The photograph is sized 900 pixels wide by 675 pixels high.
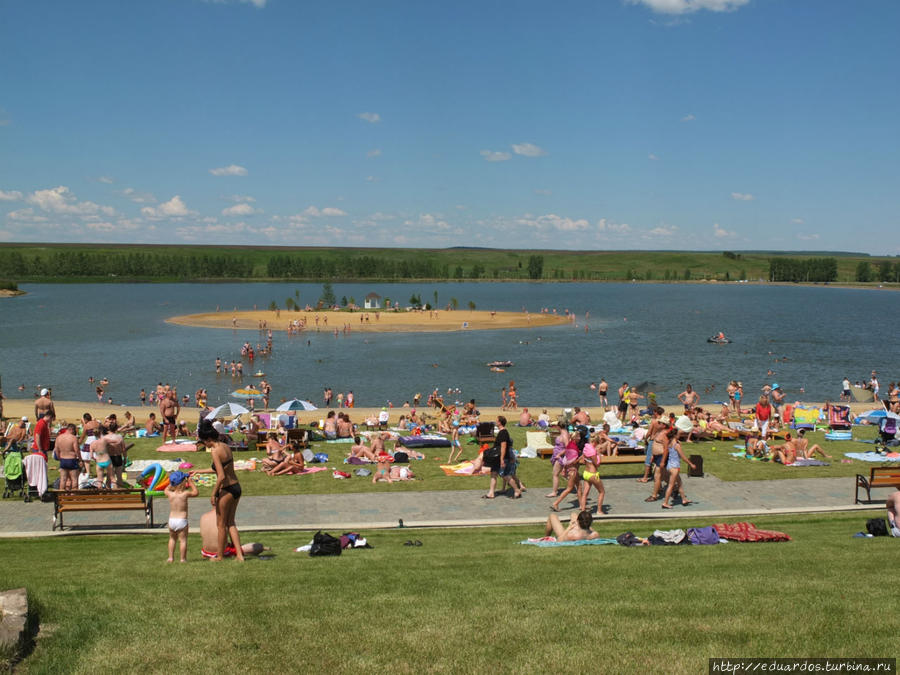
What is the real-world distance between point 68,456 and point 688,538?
11.4 metres

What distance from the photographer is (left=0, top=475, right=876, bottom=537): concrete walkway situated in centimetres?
1285

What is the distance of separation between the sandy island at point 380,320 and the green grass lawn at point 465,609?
69108 millimetres

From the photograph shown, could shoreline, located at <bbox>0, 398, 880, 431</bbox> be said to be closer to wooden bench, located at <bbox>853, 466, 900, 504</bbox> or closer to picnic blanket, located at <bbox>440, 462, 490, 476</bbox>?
picnic blanket, located at <bbox>440, 462, 490, 476</bbox>

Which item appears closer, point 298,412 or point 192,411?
point 192,411

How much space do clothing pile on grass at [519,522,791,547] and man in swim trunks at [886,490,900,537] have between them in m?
1.50

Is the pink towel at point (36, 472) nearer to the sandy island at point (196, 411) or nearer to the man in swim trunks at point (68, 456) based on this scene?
the man in swim trunks at point (68, 456)

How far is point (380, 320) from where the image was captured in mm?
88562

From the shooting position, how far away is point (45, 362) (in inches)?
2135

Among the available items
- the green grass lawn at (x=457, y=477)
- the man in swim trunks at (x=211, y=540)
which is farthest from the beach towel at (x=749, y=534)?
the man in swim trunks at (x=211, y=540)

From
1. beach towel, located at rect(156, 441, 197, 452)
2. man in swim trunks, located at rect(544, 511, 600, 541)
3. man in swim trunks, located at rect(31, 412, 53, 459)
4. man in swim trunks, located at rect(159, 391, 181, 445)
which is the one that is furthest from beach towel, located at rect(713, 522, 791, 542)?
man in swim trunks, located at rect(159, 391, 181, 445)

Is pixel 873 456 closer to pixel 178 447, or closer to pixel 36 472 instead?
pixel 178 447

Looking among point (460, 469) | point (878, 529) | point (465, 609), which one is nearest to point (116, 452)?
point (460, 469)

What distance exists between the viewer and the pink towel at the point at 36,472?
1413cm

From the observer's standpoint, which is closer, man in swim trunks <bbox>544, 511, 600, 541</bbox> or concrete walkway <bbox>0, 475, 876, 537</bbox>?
man in swim trunks <bbox>544, 511, 600, 541</bbox>
